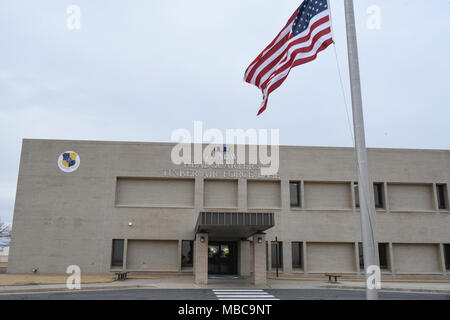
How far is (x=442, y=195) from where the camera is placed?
1195 inches

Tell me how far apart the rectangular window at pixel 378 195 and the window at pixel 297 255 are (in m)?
6.79

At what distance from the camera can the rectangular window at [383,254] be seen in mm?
28905

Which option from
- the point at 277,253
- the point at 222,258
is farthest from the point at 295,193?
the point at 222,258

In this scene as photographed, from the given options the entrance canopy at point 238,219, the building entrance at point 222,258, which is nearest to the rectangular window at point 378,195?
the building entrance at point 222,258

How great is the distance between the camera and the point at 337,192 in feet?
97.7

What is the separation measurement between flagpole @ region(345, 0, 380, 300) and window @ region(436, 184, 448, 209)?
25.3 meters

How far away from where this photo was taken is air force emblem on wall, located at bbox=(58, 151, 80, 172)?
28750 millimetres

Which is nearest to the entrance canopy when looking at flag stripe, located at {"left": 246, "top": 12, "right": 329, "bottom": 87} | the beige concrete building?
the beige concrete building

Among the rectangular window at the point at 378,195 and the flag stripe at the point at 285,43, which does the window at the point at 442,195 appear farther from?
the flag stripe at the point at 285,43

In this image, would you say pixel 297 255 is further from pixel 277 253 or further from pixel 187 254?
pixel 187 254

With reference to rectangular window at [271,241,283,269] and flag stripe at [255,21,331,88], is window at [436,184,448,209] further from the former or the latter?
flag stripe at [255,21,331,88]

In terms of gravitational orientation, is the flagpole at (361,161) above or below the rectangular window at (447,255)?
above

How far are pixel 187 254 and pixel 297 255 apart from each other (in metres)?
8.07

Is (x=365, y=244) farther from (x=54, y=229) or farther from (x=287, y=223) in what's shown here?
(x=54, y=229)
